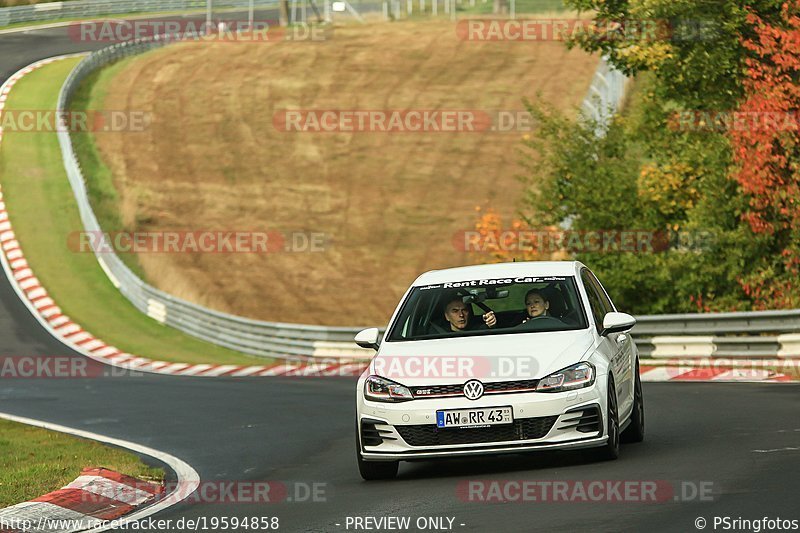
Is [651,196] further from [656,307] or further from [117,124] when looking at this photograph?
[117,124]

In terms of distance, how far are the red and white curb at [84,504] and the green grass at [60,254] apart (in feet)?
59.9

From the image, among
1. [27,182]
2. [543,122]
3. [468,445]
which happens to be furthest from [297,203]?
[468,445]

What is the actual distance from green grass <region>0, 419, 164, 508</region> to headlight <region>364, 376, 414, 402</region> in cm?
231

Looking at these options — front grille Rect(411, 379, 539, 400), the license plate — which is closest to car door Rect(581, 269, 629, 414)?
front grille Rect(411, 379, 539, 400)

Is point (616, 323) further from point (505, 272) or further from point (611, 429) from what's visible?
point (505, 272)

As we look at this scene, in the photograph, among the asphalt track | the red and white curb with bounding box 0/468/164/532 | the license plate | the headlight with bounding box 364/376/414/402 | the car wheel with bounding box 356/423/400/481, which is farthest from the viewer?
the car wheel with bounding box 356/423/400/481

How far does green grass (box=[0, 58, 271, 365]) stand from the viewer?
33.3m

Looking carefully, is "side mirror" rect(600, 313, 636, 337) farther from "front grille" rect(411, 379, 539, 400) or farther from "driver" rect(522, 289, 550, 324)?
"front grille" rect(411, 379, 539, 400)

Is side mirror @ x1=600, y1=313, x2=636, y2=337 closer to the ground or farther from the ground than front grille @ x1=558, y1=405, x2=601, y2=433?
farther from the ground

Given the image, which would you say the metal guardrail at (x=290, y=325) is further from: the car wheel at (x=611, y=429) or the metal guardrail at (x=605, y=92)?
the car wheel at (x=611, y=429)

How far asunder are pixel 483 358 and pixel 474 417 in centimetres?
47

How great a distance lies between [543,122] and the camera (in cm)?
2678

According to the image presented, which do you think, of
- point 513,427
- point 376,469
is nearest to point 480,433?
point 513,427

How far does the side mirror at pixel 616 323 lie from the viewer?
11891mm
